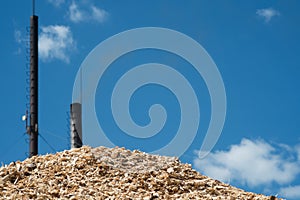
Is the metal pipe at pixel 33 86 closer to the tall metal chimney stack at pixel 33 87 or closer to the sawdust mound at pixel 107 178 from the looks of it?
the tall metal chimney stack at pixel 33 87

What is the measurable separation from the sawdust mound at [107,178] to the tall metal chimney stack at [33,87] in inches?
230

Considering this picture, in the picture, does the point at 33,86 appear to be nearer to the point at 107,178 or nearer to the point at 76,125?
the point at 76,125

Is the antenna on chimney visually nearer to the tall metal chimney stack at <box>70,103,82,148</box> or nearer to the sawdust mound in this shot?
the tall metal chimney stack at <box>70,103,82,148</box>

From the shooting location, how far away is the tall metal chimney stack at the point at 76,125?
669 inches

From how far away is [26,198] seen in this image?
1016cm

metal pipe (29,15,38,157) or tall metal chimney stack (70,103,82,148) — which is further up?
metal pipe (29,15,38,157)

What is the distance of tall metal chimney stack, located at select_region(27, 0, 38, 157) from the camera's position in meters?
18.2

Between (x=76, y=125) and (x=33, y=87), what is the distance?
254 cm

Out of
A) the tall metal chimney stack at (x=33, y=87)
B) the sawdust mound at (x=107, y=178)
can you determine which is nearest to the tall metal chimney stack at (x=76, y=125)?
the tall metal chimney stack at (x=33, y=87)

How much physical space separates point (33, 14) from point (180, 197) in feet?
35.0

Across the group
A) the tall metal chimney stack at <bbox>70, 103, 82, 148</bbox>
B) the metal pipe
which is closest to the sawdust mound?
the tall metal chimney stack at <bbox>70, 103, 82, 148</bbox>

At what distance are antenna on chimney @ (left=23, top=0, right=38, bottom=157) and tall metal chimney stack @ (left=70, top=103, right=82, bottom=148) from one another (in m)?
1.78

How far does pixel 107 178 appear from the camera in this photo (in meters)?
11.2

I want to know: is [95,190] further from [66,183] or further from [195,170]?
[195,170]
